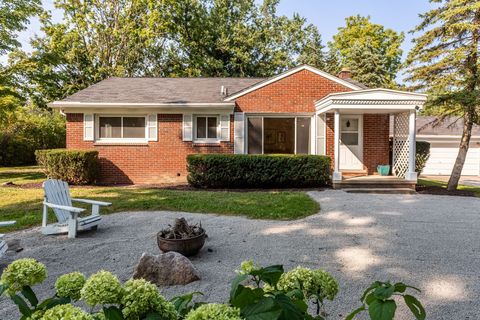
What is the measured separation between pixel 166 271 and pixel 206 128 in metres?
9.37

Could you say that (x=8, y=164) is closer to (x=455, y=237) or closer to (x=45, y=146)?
(x=45, y=146)

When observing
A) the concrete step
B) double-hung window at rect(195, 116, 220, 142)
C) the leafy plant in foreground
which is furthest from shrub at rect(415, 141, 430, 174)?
the leafy plant in foreground

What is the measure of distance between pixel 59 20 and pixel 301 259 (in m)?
26.6

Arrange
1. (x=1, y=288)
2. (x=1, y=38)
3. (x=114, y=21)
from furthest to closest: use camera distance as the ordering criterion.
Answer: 1. (x=114, y=21)
2. (x=1, y=38)
3. (x=1, y=288)

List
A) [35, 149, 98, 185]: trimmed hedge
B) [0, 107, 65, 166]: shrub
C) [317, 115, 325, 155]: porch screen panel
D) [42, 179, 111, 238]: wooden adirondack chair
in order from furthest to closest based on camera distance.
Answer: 1. [0, 107, 65, 166]: shrub
2. [317, 115, 325, 155]: porch screen panel
3. [35, 149, 98, 185]: trimmed hedge
4. [42, 179, 111, 238]: wooden adirondack chair

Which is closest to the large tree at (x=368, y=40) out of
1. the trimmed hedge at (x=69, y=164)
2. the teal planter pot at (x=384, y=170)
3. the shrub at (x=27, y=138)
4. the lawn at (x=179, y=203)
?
the teal planter pot at (x=384, y=170)

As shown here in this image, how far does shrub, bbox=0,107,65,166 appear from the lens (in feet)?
63.0

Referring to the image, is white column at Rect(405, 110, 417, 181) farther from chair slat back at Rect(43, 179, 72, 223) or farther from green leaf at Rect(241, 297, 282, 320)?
green leaf at Rect(241, 297, 282, 320)

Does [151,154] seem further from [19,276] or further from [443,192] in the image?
[19,276]

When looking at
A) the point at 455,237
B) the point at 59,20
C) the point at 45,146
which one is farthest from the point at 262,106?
the point at 59,20

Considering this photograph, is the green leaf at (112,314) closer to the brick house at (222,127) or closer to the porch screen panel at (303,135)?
the brick house at (222,127)

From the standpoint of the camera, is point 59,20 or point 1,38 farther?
point 59,20

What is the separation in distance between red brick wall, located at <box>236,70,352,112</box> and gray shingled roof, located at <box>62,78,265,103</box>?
1.19 m

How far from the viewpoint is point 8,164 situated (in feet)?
64.7
